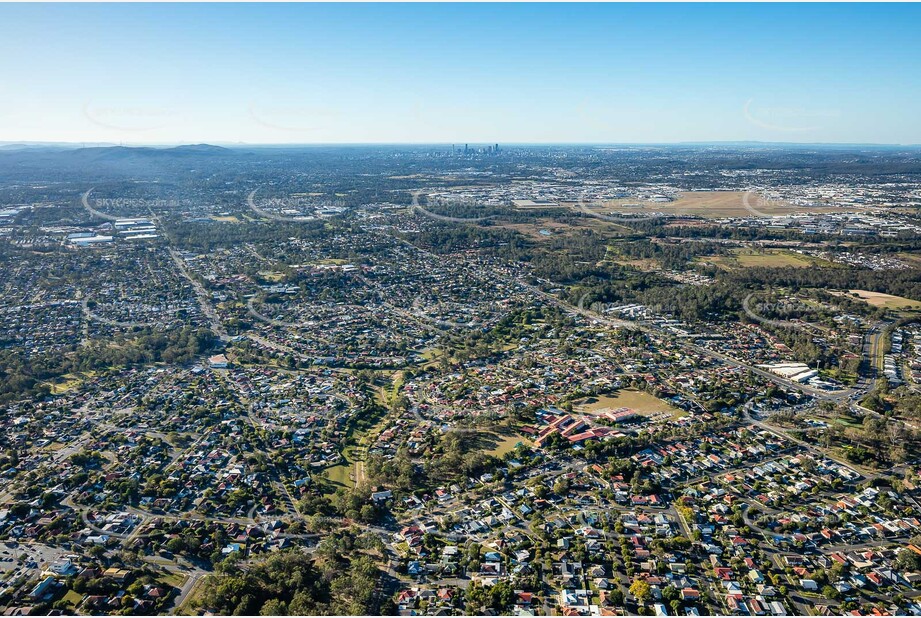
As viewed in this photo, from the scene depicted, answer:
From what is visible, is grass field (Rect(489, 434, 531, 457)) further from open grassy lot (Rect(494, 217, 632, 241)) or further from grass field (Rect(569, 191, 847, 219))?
grass field (Rect(569, 191, 847, 219))

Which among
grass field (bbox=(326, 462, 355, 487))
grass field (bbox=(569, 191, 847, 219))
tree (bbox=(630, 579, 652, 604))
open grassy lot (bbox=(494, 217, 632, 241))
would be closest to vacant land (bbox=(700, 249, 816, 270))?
open grassy lot (bbox=(494, 217, 632, 241))

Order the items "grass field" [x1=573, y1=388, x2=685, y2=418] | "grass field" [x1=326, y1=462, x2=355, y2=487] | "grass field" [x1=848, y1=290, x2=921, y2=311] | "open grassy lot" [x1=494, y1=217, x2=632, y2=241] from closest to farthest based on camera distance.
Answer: "grass field" [x1=326, y1=462, x2=355, y2=487] < "grass field" [x1=573, y1=388, x2=685, y2=418] < "grass field" [x1=848, y1=290, x2=921, y2=311] < "open grassy lot" [x1=494, y1=217, x2=632, y2=241]

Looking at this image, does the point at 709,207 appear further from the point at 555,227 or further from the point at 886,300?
the point at 886,300

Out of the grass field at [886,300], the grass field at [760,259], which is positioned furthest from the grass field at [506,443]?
the grass field at [760,259]

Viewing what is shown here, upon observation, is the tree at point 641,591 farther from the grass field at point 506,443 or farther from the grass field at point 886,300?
the grass field at point 886,300

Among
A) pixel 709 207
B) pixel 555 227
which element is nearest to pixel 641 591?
pixel 555 227

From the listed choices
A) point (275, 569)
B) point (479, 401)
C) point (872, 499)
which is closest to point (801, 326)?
point (872, 499)
